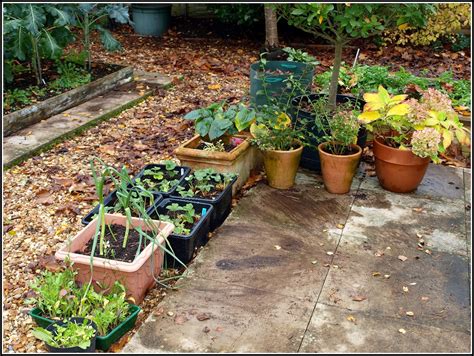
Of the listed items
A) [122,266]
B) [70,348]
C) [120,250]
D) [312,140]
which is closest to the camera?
[70,348]

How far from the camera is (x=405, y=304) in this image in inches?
118

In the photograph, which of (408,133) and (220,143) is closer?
(408,133)

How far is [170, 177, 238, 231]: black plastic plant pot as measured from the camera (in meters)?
3.59

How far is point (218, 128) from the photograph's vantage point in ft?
13.4

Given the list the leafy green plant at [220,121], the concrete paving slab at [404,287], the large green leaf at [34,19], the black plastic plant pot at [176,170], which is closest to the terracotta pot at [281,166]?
the leafy green plant at [220,121]

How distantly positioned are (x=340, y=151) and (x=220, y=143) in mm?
892

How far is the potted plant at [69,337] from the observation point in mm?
2529

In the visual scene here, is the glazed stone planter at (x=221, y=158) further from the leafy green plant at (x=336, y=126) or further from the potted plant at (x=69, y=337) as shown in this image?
the potted plant at (x=69, y=337)

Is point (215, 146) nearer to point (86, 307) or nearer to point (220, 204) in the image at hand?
point (220, 204)

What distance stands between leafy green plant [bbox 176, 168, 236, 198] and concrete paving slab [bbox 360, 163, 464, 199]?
1133 millimetres

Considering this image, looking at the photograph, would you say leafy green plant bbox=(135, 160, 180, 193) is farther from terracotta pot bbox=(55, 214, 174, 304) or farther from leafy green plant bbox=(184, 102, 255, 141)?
terracotta pot bbox=(55, 214, 174, 304)

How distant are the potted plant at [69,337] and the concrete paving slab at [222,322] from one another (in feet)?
0.60

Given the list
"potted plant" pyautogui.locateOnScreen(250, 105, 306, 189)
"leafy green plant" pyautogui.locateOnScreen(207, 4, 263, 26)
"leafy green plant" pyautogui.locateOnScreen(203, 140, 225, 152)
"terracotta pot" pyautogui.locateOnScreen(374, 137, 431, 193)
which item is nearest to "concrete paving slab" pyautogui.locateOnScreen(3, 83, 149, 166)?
"leafy green plant" pyautogui.locateOnScreen(203, 140, 225, 152)

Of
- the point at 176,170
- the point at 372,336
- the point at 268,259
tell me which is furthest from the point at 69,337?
the point at 176,170
